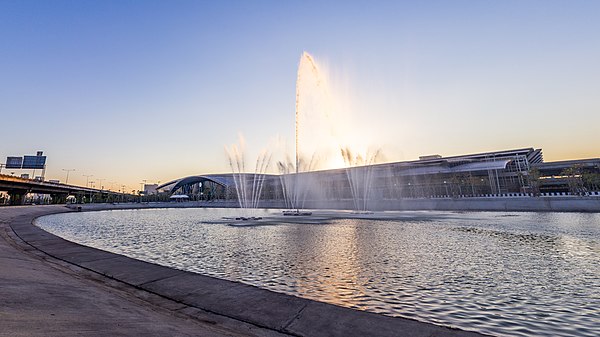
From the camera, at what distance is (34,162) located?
9456cm

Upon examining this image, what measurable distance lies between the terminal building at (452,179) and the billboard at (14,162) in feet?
222

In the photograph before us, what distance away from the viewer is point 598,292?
6.66 m

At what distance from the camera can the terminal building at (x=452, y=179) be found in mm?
77312

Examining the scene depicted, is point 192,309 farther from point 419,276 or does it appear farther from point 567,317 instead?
point 567,317

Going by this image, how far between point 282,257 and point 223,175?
478 ft

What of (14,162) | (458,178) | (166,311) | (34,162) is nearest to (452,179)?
(458,178)

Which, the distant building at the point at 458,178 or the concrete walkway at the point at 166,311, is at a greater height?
the distant building at the point at 458,178

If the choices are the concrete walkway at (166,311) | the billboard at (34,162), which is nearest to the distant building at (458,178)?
the billboard at (34,162)

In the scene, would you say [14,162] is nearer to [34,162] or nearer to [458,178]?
[34,162]

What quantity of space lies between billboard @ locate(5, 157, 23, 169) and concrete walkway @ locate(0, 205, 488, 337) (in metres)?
117

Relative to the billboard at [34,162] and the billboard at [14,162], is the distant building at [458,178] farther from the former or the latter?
the billboard at [14,162]

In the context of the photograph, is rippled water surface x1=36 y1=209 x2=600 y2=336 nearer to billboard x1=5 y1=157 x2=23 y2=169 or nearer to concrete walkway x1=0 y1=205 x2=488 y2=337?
concrete walkway x1=0 y1=205 x2=488 y2=337

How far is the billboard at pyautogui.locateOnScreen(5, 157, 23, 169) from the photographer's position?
9312cm

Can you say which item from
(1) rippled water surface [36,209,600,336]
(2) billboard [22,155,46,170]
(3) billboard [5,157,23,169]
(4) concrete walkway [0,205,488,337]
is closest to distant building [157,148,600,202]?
(1) rippled water surface [36,209,600,336]
